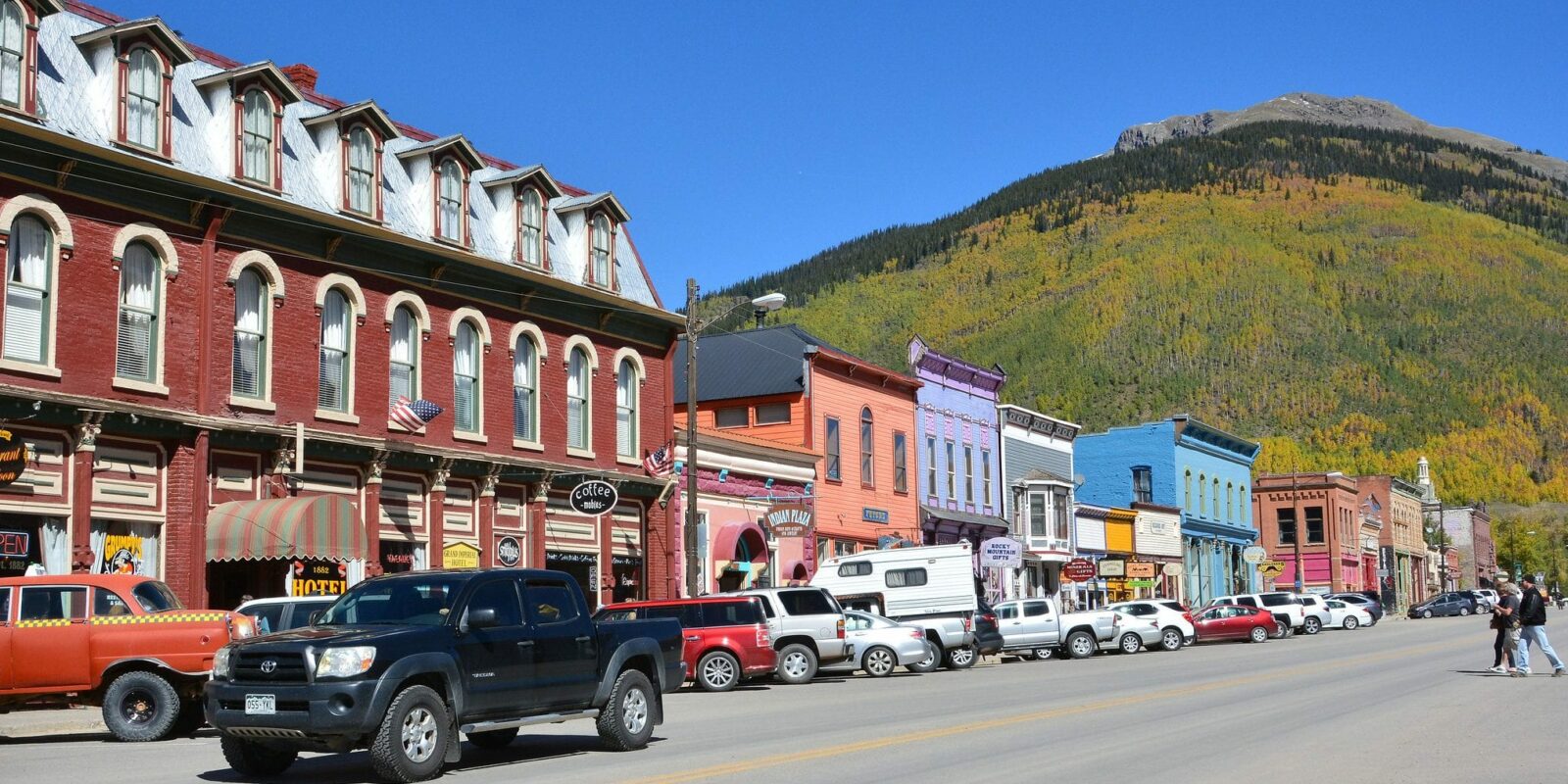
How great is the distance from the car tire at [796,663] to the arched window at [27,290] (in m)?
13.6

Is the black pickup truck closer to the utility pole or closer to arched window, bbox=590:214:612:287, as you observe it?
the utility pole

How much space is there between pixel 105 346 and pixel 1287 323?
169105 mm

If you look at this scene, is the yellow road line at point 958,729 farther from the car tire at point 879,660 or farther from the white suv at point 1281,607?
the white suv at point 1281,607

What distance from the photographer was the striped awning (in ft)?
83.4

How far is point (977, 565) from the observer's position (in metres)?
54.3

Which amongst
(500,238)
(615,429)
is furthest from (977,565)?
(500,238)

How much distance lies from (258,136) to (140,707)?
12762 mm

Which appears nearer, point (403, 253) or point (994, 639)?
point (403, 253)

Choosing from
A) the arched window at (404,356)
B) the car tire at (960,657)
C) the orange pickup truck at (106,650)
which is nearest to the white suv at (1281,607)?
the car tire at (960,657)

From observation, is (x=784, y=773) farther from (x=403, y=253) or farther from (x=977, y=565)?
(x=977, y=565)

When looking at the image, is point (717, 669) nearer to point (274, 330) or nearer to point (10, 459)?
point (274, 330)

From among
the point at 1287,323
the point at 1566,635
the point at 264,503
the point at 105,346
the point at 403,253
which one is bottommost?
the point at 1566,635

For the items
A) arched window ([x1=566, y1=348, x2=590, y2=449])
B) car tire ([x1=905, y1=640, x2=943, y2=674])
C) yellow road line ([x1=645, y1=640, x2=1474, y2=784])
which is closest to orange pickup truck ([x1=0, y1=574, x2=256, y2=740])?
yellow road line ([x1=645, y1=640, x2=1474, y2=784])

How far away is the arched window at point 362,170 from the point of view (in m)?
29.7
